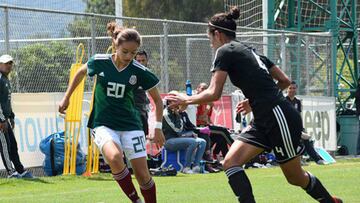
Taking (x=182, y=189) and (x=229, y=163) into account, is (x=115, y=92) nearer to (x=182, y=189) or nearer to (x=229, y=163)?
(x=229, y=163)

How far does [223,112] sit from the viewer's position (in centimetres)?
2136

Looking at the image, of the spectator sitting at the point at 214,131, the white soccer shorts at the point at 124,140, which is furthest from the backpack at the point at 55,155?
the white soccer shorts at the point at 124,140

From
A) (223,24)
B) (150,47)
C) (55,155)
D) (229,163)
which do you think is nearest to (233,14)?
(223,24)

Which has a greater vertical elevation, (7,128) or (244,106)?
(244,106)

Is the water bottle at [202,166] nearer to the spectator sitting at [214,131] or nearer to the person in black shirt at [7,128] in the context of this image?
the spectator sitting at [214,131]

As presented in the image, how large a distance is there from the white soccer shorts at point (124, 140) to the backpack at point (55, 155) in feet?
22.6

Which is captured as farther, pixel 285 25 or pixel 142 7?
pixel 142 7

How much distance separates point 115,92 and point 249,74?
164cm

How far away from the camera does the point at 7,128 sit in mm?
15469

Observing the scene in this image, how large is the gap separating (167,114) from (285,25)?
11.6 m

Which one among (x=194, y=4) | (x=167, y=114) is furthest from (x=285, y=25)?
(x=194, y=4)

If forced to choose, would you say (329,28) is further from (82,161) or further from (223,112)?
(82,161)

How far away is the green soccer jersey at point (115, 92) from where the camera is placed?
9.72m

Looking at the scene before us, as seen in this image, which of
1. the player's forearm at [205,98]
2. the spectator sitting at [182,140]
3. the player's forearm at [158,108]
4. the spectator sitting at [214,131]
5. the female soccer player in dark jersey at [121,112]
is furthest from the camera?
the spectator sitting at [214,131]
